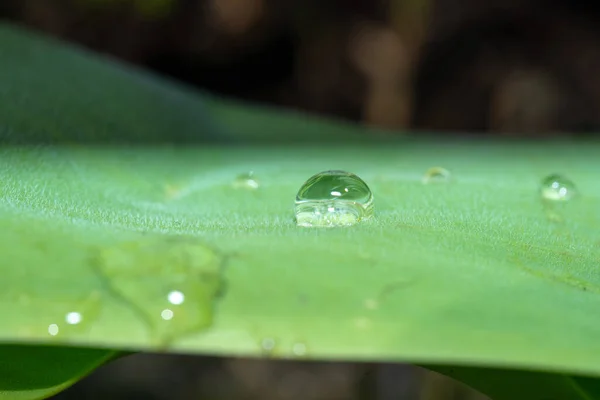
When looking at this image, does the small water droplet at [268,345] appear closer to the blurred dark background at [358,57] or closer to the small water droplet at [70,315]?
the small water droplet at [70,315]

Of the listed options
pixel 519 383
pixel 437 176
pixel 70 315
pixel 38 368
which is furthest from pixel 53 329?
pixel 437 176

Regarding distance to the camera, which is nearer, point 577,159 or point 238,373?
point 577,159

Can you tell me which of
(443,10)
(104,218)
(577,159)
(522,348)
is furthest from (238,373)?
(522,348)

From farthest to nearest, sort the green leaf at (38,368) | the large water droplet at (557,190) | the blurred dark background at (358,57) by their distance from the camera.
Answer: the blurred dark background at (358,57) < the large water droplet at (557,190) < the green leaf at (38,368)

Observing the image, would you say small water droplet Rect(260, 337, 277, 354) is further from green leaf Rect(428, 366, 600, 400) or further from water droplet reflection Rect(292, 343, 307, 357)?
green leaf Rect(428, 366, 600, 400)

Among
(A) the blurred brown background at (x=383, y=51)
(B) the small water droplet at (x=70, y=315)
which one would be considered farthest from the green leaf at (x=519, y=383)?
(A) the blurred brown background at (x=383, y=51)

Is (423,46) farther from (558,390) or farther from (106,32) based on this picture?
(558,390)

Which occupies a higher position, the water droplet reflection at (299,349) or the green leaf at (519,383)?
the green leaf at (519,383)
